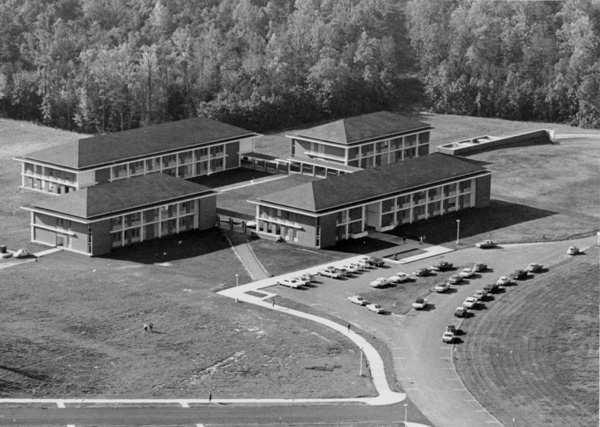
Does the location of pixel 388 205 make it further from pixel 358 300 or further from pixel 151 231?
pixel 358 300

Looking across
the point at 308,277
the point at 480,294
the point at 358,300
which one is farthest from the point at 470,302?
the point at 308,277

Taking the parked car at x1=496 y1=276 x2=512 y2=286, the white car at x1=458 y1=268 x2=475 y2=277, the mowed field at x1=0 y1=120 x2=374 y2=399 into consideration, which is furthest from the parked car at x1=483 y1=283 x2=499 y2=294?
the mowed field at x1=0 y1=120 x2=374 y2=399

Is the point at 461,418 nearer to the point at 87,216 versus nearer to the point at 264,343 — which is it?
the point at 264,343

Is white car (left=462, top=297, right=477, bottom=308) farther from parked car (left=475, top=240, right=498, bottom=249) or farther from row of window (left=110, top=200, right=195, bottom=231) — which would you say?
row of window (left=110, top=200, right=195, bottom=231)

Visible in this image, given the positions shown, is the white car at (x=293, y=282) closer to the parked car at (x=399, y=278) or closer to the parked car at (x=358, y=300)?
the parked car at (x=358, y=300)

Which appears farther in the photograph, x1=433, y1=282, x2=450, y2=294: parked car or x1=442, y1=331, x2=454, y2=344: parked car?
x1=433, y1=282, x2=450, y2=294: parked car

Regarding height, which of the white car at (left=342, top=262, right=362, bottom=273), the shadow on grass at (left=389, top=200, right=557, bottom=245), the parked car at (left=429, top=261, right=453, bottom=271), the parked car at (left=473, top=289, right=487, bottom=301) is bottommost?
the parked car at (left=473, top=289, right=487, bottom=301)

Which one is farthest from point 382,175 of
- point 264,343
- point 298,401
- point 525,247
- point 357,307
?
point 298,401
